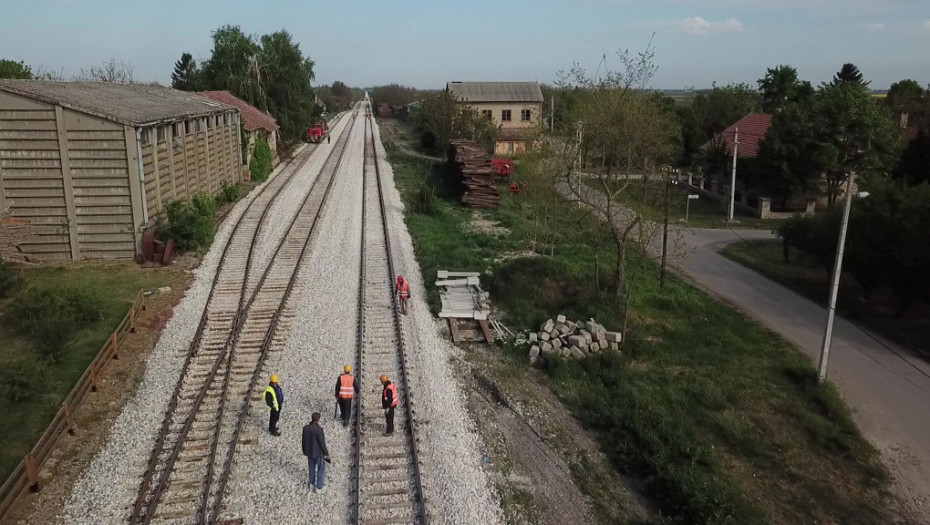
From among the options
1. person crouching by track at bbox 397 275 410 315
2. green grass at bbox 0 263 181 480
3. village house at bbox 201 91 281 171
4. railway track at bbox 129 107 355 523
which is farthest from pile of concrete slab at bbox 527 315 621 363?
village house at bbox 201 91 281 171

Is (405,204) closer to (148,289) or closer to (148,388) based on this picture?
(148,289)

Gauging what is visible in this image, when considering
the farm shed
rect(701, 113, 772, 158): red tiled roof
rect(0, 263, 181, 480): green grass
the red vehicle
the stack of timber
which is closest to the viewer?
rect(0, 263, 181, 480): green grass

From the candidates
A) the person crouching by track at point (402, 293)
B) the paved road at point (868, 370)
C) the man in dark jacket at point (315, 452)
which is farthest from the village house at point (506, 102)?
the man in dark jacket at point (315, 452)

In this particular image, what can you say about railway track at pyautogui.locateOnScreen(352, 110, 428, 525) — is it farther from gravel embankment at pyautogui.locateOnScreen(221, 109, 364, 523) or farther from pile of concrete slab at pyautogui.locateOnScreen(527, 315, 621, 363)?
pile of concrete slab at pyautogui.locateOnScreen(527, 315, 621, 363)

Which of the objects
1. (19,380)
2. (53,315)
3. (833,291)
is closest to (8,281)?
(53,315)

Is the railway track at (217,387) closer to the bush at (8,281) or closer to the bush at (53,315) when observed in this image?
the bush at (53,315)

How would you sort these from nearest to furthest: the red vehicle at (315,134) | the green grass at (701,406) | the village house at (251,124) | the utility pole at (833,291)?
the green grass at (701,406) → the utility pole at (833,291) → the village house at (251,124) → the red vehicle at (315,134)
